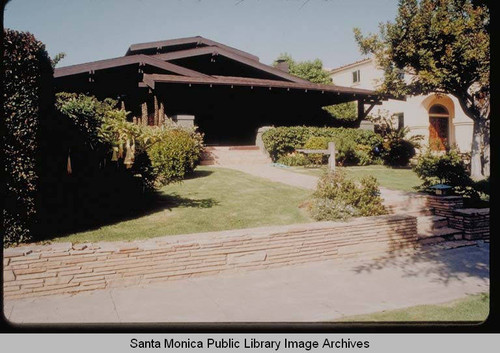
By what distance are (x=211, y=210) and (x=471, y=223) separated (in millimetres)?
5358

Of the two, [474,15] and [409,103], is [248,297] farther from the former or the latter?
[409,103]

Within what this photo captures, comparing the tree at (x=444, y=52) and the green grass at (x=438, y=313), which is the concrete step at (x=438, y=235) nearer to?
the green grass at (x=438, y=313)

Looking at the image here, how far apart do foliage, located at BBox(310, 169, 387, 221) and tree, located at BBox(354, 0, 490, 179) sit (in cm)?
713

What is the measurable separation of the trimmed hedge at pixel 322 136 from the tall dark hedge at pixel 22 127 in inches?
429

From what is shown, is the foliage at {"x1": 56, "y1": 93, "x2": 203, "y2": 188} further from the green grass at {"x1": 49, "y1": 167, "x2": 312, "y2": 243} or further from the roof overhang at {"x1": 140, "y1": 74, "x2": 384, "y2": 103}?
the roof overhang at {"x1": 140, "y1": 74, "x2": 384, "y2": 103}

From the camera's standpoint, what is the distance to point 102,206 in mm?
6688

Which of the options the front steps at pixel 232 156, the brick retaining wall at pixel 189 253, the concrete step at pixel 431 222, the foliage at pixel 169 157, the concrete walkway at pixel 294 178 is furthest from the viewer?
the front steps at pixel 232 156

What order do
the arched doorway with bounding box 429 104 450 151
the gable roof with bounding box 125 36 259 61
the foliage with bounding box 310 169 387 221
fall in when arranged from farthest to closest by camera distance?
the arched doorway with bounding box 429 104 450 151, the gable roof with bounding box 125 36 259 61, the foliage with bounding box 310 169 387 221

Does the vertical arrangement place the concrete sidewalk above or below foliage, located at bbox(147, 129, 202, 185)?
below

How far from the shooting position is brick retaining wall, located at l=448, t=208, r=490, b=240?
711 cm

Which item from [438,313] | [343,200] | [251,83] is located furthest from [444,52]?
[438,313]

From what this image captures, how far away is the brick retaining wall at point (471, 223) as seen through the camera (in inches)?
280

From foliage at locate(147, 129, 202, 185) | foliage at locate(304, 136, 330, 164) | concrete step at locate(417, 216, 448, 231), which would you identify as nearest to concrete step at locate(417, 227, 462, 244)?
concrete step at locate(417, 216, 448, 231)

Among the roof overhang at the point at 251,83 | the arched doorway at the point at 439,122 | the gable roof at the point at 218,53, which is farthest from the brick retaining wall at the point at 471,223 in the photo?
the arched doorway at the point at 439,122
